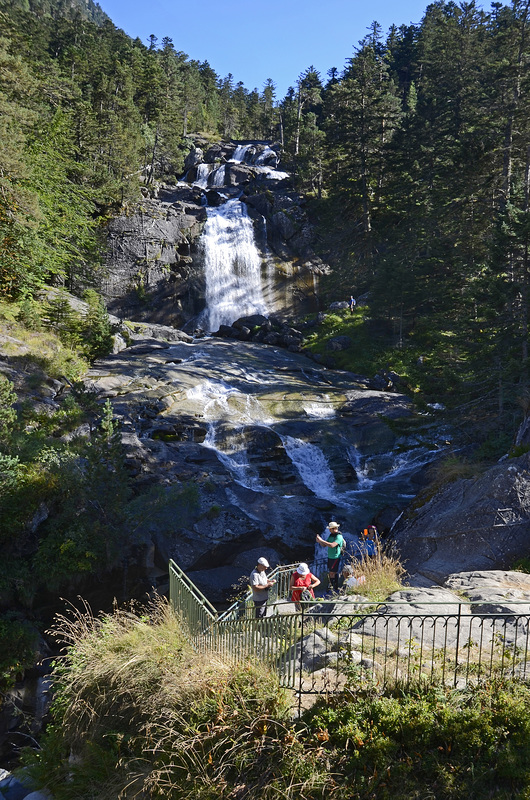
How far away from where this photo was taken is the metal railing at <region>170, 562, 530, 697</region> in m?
6.51

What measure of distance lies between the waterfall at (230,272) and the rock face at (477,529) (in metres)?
29.5

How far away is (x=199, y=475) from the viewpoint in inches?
776

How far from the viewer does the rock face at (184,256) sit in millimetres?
41906

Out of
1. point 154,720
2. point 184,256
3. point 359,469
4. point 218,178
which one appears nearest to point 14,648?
point 154,720

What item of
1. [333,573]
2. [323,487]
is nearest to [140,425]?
[323,487]

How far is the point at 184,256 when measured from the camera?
43.8 metres

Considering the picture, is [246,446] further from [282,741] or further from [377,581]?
[282,741]

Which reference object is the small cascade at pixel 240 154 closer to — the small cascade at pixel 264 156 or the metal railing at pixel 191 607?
the small cascade at pixel 264 156

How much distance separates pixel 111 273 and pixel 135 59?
31580 millimetres

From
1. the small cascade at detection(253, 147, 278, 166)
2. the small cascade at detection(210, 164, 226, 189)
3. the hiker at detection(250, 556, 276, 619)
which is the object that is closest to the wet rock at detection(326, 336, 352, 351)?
the hiker at detection(250, 556, 276, 619)

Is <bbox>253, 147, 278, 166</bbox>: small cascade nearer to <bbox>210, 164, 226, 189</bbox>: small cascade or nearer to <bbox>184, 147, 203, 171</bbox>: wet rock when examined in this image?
<bbox>210, 164, 226, 189</bbox>: small cascade

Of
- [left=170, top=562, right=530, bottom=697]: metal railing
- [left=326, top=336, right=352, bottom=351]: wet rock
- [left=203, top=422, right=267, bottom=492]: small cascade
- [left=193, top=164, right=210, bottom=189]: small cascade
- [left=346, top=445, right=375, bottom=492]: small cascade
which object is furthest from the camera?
[left=193, top=164, right=210, bottom=189]: small cascade

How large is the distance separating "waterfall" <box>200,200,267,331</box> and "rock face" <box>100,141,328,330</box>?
2.08 feet

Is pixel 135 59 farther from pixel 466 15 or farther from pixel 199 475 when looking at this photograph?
pixel 199 475
